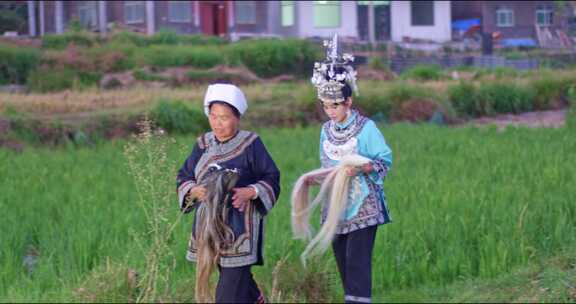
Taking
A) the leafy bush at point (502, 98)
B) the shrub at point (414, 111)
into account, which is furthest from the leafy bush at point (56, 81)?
the leafy bush at point (502, 98)

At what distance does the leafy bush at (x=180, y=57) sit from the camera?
2288 cm

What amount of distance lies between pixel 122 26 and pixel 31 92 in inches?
396

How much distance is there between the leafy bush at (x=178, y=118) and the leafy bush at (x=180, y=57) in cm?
771

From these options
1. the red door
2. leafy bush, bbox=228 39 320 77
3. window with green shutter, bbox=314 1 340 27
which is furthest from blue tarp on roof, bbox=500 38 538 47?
leafy bush, bbox=228 39 320 77

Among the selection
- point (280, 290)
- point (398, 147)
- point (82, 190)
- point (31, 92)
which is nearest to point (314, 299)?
point (280, 290)

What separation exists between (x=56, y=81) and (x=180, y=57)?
365cm

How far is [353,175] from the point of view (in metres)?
4.99

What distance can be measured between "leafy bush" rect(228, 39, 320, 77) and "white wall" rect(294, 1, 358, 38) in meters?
5.68

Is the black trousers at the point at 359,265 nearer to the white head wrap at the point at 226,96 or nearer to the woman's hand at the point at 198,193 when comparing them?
the woman's hand at the point at 198,193

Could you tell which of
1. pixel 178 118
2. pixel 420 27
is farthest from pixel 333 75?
pixel 420 27

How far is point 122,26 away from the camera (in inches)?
1151

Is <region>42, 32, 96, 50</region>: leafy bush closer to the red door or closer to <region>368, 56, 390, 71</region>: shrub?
<region>368, 56, 390, 71</region>: shrub

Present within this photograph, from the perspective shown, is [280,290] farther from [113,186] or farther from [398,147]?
[398,147]

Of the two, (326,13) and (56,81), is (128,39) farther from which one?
(326,13)
